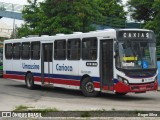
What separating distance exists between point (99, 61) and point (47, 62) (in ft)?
15.0

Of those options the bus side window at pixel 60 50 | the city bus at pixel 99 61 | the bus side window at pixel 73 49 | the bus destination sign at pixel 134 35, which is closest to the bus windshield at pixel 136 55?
the city bus at pixel 99 61

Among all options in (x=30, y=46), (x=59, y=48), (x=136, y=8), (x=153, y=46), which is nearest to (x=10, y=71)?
(x=30, y=46)

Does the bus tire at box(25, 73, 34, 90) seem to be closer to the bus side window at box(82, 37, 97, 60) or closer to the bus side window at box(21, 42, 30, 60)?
the bus side window at box(21, 42, 30, 60)

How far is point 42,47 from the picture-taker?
22.3 metres

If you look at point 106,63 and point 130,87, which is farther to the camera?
point 106,63

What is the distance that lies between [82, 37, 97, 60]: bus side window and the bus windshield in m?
1.57

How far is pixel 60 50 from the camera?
20688mm

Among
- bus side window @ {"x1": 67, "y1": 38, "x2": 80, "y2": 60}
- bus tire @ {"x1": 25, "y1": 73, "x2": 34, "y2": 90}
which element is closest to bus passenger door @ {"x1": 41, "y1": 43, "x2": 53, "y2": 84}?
bus tire @ {"x1": 25, "y1": 73, "x2": 34, "y2": 90}

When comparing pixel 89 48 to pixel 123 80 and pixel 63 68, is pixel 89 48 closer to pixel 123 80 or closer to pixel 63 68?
pixel 63 68

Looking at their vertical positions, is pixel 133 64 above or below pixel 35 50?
below

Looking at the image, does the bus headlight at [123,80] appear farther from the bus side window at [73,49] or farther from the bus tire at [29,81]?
the bus tire at [29,81]

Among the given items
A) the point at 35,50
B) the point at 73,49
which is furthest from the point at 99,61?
the point at 35,50

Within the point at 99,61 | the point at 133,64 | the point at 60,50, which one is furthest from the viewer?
the point at 60,50

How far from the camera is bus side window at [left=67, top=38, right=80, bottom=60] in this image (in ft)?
63.6
